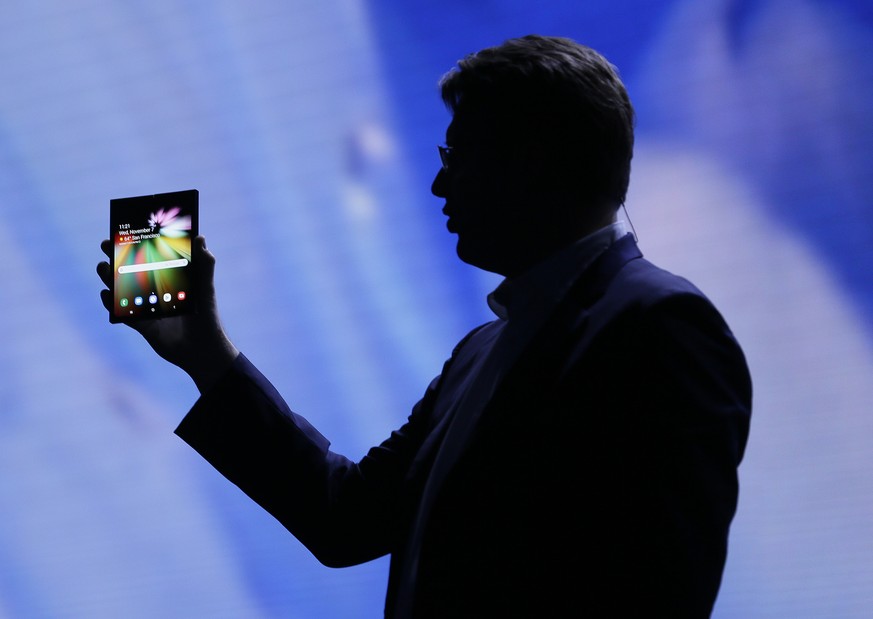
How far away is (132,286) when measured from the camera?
1016mm

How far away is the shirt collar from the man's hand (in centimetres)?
33

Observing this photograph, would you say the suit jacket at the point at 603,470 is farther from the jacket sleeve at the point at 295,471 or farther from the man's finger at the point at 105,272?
the man's finger at the point at 105,272

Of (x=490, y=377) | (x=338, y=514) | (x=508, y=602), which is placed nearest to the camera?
(x=508, y=602)

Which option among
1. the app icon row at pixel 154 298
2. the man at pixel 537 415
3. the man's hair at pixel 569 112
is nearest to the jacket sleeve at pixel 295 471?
the man at pixel 537 415

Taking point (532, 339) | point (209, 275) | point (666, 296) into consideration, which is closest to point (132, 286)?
point (209, 275)

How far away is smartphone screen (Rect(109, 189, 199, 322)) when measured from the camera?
3.25 ft

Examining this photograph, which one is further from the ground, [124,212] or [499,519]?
[124,212]

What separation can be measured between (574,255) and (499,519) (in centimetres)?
27

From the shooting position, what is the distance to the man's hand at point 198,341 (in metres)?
0.96

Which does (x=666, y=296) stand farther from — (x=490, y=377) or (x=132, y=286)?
(x=132, y=286)

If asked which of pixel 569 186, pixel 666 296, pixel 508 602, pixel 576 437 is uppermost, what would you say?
pixel 569 186

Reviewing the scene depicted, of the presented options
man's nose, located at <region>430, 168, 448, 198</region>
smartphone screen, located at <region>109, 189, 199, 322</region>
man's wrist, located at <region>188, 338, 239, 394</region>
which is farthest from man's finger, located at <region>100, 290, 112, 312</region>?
man's nose, located at <region>430, 168, 448, 198</region>

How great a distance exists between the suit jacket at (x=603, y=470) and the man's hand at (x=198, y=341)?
→ 0.31 metres

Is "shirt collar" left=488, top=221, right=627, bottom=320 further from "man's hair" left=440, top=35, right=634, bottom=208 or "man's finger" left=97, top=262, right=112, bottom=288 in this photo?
"man's finger" left=97, top=262, right=112, bottom=288
